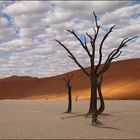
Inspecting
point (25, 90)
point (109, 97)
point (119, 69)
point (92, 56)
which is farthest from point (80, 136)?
point (25, 90)

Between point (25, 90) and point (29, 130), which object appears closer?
point (29, 130)

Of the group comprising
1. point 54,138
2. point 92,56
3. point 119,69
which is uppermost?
point 119,69

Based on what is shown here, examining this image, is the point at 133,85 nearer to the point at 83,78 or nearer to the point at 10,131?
the point at 83,78

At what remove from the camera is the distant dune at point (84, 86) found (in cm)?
5509

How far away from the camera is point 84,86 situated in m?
70.8

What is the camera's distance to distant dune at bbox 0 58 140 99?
5509 cm

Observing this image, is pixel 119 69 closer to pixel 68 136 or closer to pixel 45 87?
pixel 45 87

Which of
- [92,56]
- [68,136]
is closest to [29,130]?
[68,136]

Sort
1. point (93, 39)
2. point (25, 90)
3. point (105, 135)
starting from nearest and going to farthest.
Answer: point (105, 135) < point (93, 39) < point (25, 90)

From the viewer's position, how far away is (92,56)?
66.7 feet

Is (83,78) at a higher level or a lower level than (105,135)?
higher

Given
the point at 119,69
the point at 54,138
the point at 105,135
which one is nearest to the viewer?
the point at 54,138

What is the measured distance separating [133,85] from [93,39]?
3825 centimetres

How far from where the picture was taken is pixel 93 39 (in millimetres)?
20141
